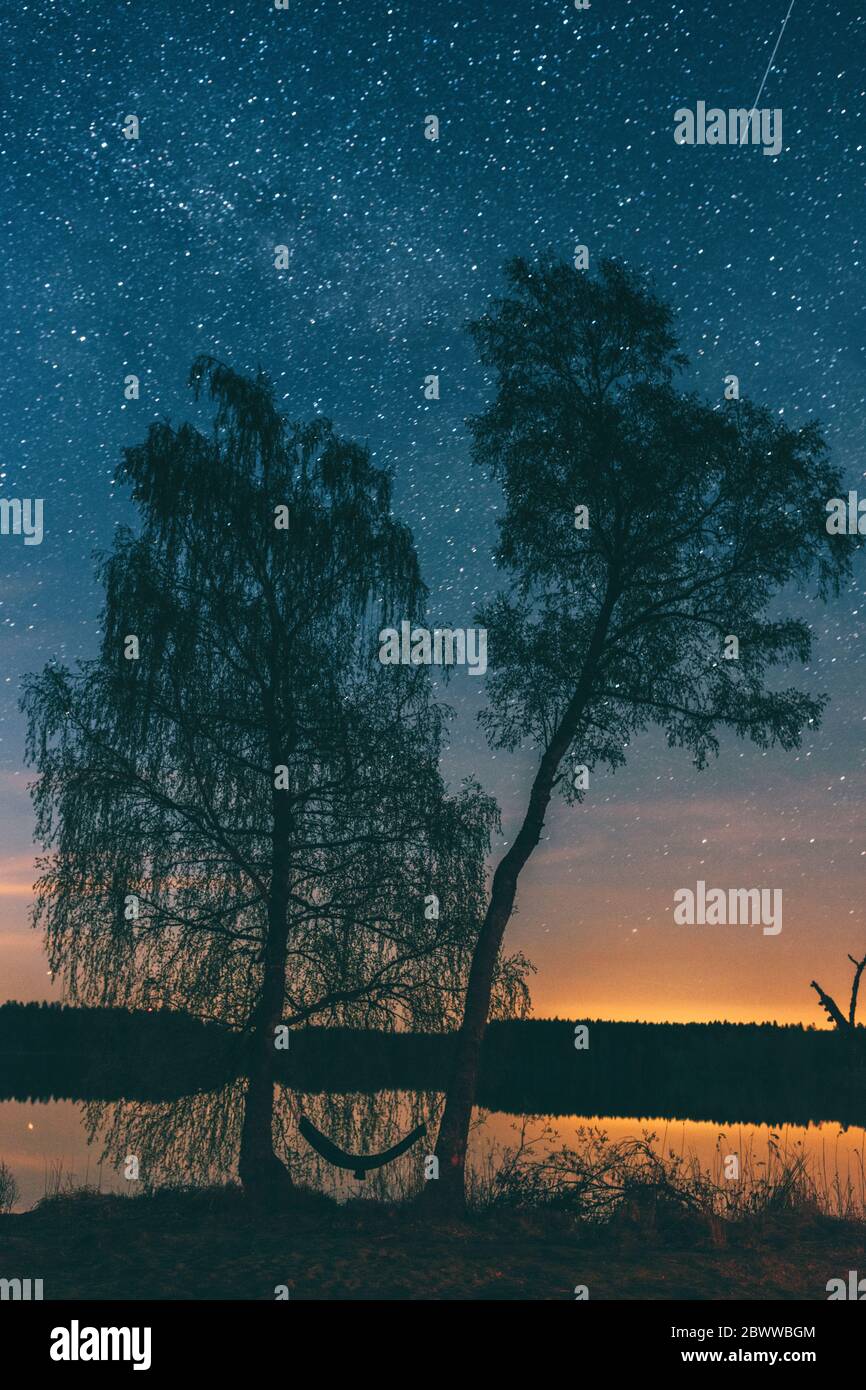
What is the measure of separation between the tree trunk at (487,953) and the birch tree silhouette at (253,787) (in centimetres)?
81

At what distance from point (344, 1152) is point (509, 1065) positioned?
2.94 metres

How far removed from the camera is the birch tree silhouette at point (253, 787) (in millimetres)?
16375

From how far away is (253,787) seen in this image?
17078mm

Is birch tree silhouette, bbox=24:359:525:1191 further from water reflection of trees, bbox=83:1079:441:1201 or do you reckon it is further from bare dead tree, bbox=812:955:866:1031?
bare dead tree, bbox=812:955:866:1031

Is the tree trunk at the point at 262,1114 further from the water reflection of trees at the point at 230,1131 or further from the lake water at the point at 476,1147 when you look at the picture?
the lake water at the point at 476,1147

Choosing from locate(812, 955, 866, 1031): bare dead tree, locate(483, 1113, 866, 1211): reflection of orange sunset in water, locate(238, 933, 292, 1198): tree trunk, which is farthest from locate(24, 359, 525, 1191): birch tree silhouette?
locate(812, 955, 866, 1031): bare dead tree

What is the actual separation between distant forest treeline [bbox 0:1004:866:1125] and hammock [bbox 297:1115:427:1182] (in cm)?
64

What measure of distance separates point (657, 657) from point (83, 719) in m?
8.73

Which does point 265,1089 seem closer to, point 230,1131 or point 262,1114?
point 262,1114

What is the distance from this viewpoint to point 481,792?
17.5 meters

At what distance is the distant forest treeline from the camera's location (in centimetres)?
1623

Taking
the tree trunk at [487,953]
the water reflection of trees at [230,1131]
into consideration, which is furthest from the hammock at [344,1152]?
the tree trunk at [487,953]

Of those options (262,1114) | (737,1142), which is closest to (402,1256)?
(262,1114)
